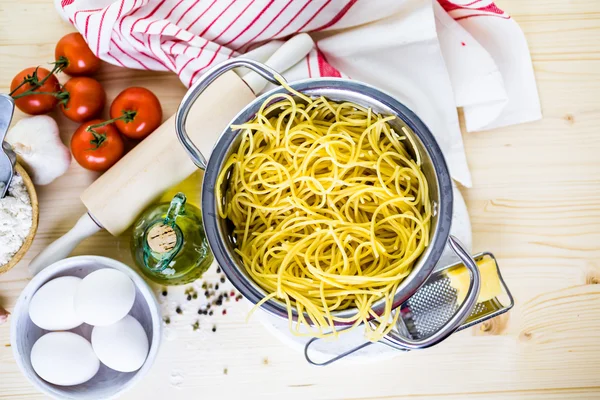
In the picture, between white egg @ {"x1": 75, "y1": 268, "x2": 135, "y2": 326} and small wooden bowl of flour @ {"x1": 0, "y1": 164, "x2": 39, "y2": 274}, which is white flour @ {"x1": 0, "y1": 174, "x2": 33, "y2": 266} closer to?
small wooden bowl of flour @ {"x1": 0, "y1": 164, "x2": 39, "y2": 274}

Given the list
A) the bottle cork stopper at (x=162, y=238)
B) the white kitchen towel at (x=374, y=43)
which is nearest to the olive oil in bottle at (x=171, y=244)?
the bottle cork stopper at (x=162, y=238)

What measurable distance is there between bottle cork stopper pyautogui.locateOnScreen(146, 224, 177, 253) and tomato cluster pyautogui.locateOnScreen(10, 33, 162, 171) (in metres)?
0.18

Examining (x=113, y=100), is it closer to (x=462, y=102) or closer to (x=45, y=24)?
(x=45, y=24)

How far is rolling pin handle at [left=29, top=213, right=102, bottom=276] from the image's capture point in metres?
0.79

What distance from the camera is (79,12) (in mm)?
786

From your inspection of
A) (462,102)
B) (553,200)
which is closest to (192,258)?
(462,102)

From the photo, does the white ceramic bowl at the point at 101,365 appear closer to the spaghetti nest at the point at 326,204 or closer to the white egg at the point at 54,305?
the white egg at the point at 54,305

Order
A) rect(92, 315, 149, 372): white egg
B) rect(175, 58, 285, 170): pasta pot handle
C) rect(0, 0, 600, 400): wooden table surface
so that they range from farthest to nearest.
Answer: rect(0, 0, 600, 400): wooden table surface → rect(92, 315, 149, 372): white egg → rect(175, 58, 285, 170): pasta pot handle

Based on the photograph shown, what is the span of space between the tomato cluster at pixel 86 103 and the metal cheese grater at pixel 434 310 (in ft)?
1.38

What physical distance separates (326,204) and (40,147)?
441 mm

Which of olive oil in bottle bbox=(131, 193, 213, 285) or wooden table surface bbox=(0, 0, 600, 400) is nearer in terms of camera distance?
olive oil in bottle bbox=(131, 193, 213, 285)

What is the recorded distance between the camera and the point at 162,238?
708 mm

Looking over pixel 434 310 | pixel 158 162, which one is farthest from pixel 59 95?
pixel 434 310

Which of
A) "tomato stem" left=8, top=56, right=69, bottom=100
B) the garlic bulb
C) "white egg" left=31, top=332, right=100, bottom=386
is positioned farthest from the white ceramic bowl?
"tomato stem" left=8, top=56, right=69, bottom=100
